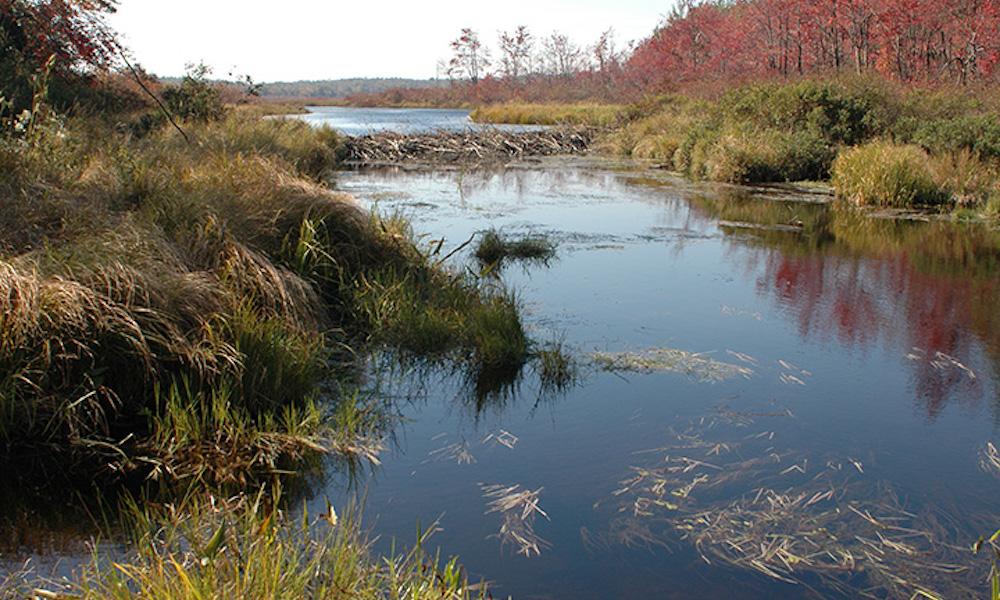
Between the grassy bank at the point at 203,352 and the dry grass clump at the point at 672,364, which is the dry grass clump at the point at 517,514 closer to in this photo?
the grassy bank at the point at 203,352

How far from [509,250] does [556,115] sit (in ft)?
93.9

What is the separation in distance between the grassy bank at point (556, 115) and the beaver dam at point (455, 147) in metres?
3.25

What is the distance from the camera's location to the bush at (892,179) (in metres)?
14.2

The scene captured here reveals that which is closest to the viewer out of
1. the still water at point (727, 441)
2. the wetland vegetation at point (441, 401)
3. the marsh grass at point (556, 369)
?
the wetland vegetation at point (441, 401)

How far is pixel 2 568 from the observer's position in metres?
3.38

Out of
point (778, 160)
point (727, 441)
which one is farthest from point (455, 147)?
point (727, 441)

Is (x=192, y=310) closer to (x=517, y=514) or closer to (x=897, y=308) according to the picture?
(x=517, y=514)

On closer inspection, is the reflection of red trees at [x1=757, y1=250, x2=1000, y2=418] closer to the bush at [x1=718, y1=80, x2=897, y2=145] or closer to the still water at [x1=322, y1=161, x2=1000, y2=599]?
the still water at [x1=322, y1=161, x2=1000, y2=599]

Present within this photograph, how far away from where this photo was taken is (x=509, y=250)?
10406 mm

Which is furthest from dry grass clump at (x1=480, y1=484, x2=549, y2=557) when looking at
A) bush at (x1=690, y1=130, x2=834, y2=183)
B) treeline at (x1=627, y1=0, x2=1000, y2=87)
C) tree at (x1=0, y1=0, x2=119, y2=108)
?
treeline at (x1=627, y1=0, x2=1000, y2=87)

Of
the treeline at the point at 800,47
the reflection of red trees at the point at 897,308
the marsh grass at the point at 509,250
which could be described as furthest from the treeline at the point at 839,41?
the marsh grass at the point at 509,250

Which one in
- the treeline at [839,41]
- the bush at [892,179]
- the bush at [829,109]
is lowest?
the bush at [892,179]

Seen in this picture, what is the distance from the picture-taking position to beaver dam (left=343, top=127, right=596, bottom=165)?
2384cm

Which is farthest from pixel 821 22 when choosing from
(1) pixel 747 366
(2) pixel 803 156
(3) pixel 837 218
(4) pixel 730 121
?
(1) pixel 747 366
